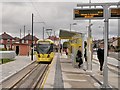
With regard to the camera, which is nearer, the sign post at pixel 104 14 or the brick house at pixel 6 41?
the sign post at pixel 104 14

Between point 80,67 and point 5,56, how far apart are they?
2077 cm

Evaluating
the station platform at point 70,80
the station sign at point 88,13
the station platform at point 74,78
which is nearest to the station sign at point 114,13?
the station sign at point 88,13

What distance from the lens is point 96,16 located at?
1471cm

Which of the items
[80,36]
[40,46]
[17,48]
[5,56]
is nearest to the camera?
[80,36]

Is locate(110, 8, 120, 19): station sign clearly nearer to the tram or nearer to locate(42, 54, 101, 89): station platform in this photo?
locate(42, 54, 101, 89): station platform

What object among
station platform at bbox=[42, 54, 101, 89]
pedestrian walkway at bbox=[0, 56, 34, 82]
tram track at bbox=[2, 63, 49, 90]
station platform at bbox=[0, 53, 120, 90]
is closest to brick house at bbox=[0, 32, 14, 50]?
pedestrian walkway at bbox=[0, 56, 34, 82]

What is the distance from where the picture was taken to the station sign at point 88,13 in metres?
14.6

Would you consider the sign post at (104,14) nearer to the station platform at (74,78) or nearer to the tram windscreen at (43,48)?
the station platform at (74,78)

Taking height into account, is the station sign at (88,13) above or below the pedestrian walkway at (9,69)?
above

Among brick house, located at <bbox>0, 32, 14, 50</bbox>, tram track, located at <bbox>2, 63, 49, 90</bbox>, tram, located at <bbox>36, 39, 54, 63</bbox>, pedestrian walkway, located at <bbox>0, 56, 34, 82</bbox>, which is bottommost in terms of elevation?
tram track, located at <bbox>2, 63, 49, 90</bbox>

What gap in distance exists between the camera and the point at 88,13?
14656 mm

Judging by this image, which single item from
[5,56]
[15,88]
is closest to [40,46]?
[5,56]

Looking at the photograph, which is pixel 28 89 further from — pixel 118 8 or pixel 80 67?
pixel 80 67

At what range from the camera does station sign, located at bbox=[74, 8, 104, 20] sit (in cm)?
1462
